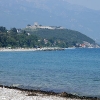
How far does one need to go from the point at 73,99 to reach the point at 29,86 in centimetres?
1037

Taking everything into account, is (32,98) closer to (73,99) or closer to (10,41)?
(73,99)

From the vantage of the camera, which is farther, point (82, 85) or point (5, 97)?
point (82, 85)

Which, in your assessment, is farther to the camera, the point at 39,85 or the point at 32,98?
the point at 39,85

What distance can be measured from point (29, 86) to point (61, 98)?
10258mm

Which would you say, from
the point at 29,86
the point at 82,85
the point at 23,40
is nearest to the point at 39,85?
the point at 29,86

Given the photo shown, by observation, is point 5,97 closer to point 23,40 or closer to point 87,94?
point 87,94

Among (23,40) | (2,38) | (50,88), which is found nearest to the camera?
(50,88)

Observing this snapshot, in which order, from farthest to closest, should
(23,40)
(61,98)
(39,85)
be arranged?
(23,40) < (39,85) < (61,98)

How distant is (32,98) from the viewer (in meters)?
21.8

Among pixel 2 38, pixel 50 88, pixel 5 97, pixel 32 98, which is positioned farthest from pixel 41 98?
pixel 2 38

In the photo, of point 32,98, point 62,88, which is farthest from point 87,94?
point 32,98

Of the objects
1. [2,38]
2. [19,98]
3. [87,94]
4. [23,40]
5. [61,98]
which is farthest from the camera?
[23,40]

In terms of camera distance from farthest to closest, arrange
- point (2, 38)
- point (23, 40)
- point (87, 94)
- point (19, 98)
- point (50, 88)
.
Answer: point (23, 40)
point (2, 38)
point (50, 88)
point (87, 94)
point (19, 98)

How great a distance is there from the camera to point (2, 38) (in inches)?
6959
